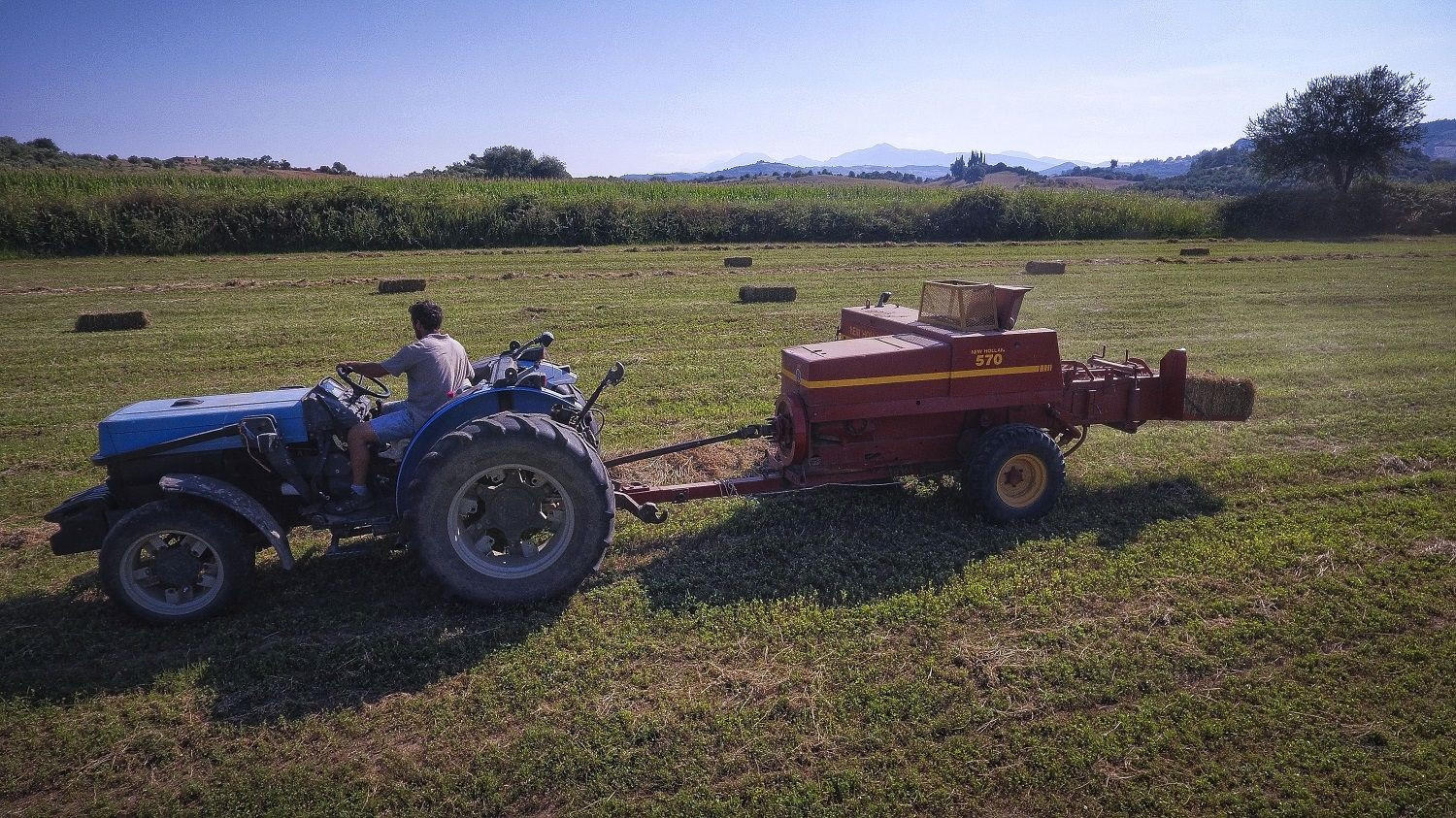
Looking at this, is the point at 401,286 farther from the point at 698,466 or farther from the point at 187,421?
the point at 187,421

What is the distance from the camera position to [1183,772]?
3338 millimetres

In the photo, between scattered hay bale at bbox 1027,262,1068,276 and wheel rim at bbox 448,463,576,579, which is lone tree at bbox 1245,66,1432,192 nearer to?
scattered hay bale at bbox 1027,262,1068,276

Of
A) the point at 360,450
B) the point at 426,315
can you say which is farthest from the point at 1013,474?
the point at 360,450

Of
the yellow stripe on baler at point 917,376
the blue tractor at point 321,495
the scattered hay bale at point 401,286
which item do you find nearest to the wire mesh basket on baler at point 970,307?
the yellow stripe on baler at point 917,376

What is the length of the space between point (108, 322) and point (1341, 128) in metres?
56.7

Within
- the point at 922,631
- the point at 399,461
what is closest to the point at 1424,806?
the point at 922,631

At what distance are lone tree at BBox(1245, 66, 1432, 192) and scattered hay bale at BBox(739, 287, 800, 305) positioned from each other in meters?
43.6

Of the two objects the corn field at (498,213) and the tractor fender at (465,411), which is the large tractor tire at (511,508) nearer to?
the tractor fender at (465,411)

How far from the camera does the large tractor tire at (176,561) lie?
4348mm

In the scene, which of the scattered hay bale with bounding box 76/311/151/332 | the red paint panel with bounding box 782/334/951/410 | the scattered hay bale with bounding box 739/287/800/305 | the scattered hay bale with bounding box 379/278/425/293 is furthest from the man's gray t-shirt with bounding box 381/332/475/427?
the scattered hay bale with bounding box 379/278/425/293

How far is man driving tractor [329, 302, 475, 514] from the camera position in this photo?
4.80 metres

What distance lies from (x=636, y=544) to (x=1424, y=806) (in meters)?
4.24

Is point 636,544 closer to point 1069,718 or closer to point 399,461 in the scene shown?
point 399,461

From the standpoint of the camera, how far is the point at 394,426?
4918 mm
